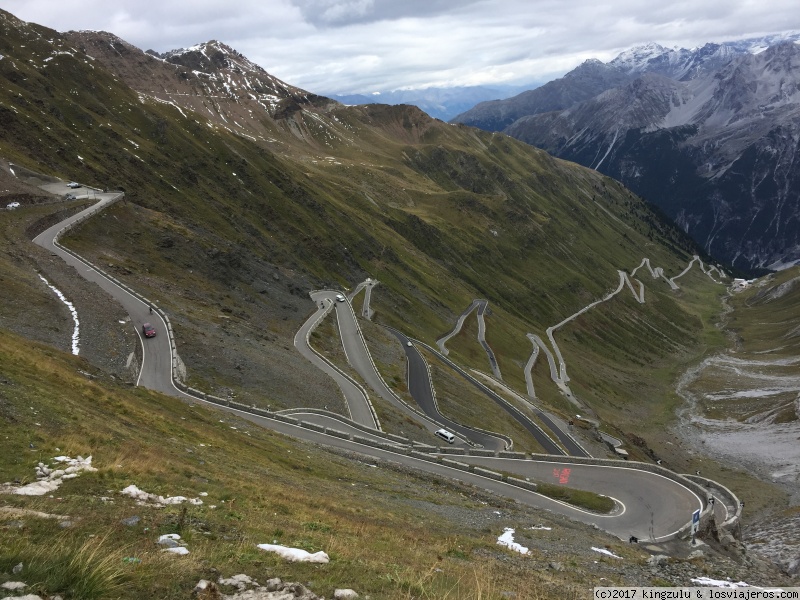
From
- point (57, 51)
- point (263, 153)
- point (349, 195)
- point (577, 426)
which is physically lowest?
point (577, 426)

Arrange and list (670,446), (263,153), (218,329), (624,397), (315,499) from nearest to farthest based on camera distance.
Answer: (315,499) → (218,329) → (670,446) → (624,397) → (263,153)

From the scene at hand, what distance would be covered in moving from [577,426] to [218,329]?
201 ft

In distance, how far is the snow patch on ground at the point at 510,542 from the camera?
2484cm

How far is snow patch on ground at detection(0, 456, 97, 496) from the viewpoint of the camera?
611 inches

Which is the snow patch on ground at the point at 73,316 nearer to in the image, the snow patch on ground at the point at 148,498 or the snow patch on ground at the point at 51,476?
the snow patch on ground at the point at 51,476

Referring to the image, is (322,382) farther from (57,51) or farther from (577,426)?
(57,51)

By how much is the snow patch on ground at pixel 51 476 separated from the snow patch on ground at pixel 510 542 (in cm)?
1806

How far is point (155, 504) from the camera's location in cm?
1695

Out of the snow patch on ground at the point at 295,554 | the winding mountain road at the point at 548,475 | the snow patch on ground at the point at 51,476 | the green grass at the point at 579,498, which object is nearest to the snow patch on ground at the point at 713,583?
the winding mountain road at the point at 548,475

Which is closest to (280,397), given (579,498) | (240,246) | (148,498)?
(579,498)

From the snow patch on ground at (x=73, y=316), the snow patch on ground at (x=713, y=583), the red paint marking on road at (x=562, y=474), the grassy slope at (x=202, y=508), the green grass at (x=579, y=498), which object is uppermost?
the snow patch on ground at (x=73, y=316)

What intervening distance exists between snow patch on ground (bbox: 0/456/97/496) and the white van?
47.0 meters

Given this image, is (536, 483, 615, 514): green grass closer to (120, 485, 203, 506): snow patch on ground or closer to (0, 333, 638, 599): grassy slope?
(0, 333, 638, 599): grassy slope

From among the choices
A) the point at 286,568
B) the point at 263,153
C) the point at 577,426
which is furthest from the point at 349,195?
the point at 286,568
